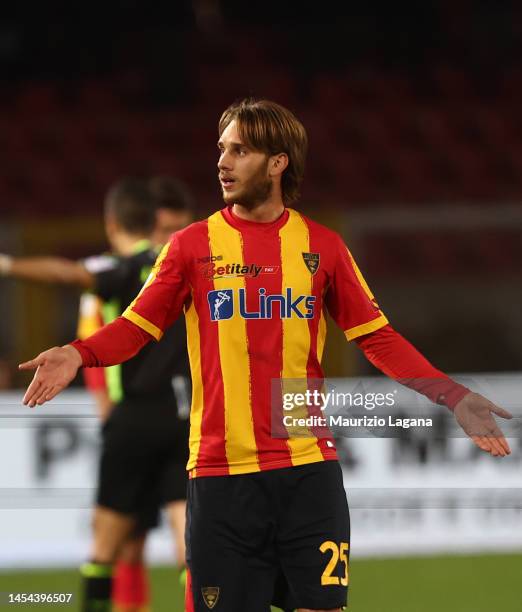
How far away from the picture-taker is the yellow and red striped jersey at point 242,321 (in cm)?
248

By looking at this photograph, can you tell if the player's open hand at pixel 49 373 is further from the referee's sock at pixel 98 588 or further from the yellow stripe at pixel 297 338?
the referee's sock at pixel 98 588

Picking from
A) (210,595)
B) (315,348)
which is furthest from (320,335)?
(210,595)

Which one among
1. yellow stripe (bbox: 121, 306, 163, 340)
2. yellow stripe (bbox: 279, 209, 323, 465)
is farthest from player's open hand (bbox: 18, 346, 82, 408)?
yellow stripe (bbox: 279, 209, 323, 465)

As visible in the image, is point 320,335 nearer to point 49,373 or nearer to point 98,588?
point 49,373

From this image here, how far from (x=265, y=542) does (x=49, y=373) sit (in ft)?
1.86

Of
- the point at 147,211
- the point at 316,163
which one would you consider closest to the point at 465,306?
the point at 316,163

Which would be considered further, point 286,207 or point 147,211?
point 147,211

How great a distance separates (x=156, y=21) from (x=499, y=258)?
12.3ft

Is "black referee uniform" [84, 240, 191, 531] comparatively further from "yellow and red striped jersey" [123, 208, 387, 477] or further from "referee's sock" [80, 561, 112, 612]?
"yellow and red striped jersey" [123, 208, 387, 477]

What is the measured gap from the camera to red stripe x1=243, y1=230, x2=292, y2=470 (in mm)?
2480

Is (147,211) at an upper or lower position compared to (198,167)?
lower

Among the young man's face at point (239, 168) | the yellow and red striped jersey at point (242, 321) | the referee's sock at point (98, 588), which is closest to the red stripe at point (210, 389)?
the yellow and red striped jersey at point (242, 321)

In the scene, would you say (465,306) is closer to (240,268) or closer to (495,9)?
(495,9)

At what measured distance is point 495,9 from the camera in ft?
33.1
